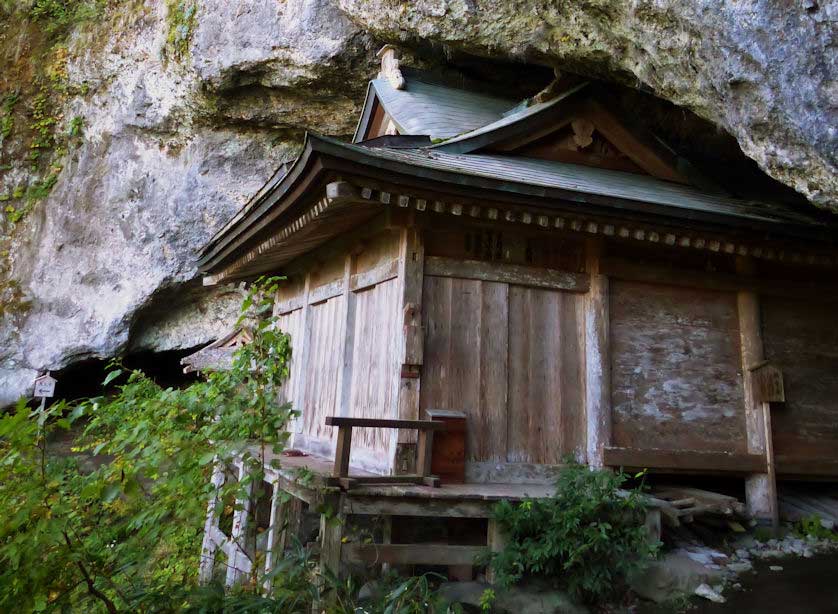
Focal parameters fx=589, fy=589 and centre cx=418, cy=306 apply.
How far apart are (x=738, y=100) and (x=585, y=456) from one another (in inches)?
138

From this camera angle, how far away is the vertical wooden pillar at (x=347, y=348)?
641cm

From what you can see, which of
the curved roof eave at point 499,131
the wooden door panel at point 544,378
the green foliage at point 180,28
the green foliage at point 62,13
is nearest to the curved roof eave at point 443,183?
the curved roof eave at point 499,131

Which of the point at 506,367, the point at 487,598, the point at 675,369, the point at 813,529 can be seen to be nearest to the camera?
the point at 487,598

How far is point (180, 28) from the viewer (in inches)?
507

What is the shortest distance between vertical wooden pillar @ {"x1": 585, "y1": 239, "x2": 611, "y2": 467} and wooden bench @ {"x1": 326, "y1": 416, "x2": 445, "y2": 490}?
5.78 ft

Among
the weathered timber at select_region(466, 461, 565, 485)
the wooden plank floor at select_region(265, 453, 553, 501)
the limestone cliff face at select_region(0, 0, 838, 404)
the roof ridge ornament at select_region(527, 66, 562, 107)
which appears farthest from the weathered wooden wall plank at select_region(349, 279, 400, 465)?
the limestone cliff face at select_region(0, 0, 838, 404)

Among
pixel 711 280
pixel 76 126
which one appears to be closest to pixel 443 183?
pixel 711 280

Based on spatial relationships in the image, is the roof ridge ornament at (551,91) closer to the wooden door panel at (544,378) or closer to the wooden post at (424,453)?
the wooden door panel at (544,378)

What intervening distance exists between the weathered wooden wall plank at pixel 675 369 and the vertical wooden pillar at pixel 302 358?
156 inches

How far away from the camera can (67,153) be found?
1468cm

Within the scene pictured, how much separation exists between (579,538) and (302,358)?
4.60 metres

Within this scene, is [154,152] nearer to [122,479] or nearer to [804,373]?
[122,479]

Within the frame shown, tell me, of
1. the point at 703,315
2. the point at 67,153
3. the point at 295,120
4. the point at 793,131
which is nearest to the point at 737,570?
the point at 703,315

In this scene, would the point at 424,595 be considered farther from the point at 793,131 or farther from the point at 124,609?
the point at 793,131
